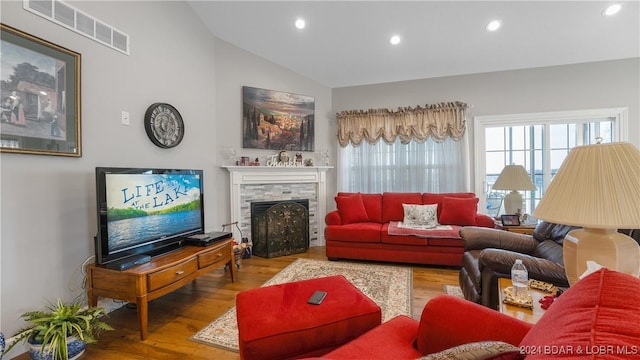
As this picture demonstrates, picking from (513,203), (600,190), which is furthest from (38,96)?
(513,203)

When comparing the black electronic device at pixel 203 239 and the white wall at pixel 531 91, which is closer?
the black electronic device at pixel 203 239

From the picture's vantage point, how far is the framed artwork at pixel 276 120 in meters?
4.05

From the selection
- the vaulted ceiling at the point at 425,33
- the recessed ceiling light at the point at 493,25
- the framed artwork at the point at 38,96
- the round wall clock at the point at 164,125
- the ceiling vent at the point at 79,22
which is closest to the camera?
the framed artwork at the point at 38,96

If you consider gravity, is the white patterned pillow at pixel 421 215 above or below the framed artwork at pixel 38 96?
below

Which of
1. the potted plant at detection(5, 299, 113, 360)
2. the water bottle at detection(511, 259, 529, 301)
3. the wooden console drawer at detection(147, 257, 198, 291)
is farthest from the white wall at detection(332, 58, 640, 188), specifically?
the potted plant at detection(5, 299, 113, 360)

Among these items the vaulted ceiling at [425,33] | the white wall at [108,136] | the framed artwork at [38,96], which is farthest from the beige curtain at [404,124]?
the framed artwork at [38,96]

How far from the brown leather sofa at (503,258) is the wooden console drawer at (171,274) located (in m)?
2.30

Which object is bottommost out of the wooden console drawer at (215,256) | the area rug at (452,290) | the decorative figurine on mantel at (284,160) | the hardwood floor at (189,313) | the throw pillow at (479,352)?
the hardwood floor at (189,313)

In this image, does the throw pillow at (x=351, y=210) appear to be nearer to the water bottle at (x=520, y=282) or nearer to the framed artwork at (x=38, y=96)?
the water bottle at (x=520, y=282)

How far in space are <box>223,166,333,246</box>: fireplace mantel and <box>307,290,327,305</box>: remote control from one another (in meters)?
2.54

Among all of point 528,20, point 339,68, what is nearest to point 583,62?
point 528,20

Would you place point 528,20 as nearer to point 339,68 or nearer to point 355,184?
point 339,68

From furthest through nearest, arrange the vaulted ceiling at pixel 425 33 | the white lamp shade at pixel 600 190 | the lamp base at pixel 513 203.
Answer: the lamp base at pixel 513 203 < the vaulted ceiling at pixel 425 33 < the white lamp shade at pixel 600 190

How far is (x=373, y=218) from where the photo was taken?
4.07 meters
